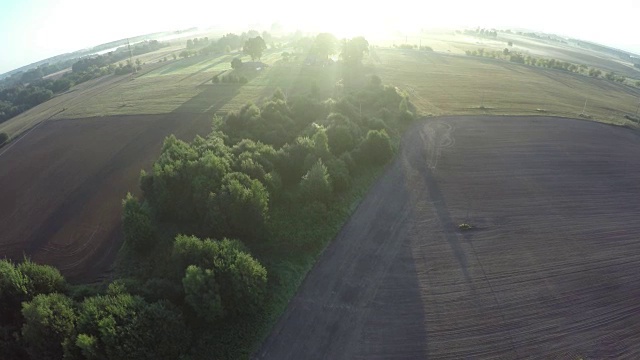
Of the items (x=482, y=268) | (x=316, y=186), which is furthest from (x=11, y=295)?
(x=482, y=268)

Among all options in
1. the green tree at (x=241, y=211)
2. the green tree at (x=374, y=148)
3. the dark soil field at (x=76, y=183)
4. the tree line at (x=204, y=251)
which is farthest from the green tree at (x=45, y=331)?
the green tree at (x=374, y=148)

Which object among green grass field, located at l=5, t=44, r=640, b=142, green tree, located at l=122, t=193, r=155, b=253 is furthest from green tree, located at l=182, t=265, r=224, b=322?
green grass field, located at l=5, t=44, r=640, b=142

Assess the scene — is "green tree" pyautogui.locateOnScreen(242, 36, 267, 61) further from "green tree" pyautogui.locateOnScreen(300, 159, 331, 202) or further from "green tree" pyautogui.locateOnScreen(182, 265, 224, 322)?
"green tree" pyautogui.locateOnScreen(182, 265, 224, 322)

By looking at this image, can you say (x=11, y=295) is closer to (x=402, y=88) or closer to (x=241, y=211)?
(x=241, y=211)

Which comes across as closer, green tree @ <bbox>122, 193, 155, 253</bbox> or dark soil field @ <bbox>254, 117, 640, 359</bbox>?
dark soil field @ <bbox>254, 117, 640, 359</bbox>

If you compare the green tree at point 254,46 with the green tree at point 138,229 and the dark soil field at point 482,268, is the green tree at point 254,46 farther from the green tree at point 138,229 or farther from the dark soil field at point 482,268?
the green tree at point 138,229
